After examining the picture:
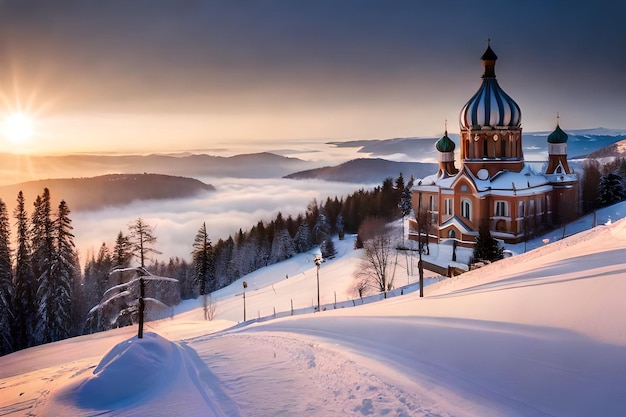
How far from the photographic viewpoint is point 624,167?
58.6m

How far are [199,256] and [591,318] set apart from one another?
5739 centimetres

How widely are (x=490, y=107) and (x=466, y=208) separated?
9043 mm

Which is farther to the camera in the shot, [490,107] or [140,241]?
[490,107]

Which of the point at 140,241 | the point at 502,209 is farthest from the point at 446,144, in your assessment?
the point at 140,241

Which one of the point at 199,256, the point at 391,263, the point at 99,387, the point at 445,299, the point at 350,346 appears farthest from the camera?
the point at 199,256

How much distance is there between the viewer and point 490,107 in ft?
131

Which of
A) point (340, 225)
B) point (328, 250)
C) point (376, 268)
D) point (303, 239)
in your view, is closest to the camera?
point (376, 268)

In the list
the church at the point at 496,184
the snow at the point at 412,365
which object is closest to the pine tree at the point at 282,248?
the church at the point at 496,184

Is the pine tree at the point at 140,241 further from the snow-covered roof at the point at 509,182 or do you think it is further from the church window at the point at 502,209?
the church window at the point at 502,209

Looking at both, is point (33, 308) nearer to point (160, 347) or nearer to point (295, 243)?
point (160, 347)

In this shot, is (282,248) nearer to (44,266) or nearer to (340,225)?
(340,225)

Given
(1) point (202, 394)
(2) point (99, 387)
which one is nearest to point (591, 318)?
(1) point (202, 394)

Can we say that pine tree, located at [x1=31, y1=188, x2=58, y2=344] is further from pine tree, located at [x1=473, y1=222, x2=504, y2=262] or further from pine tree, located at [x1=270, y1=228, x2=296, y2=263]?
pine tree, located at [x1=270, y1=228, x2=296, y2=263]

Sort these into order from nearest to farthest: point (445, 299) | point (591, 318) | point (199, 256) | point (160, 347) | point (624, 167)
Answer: point (591, 318) → point (160, 347) → point (445, 299) → point (624, 167) → point (199, 256)
